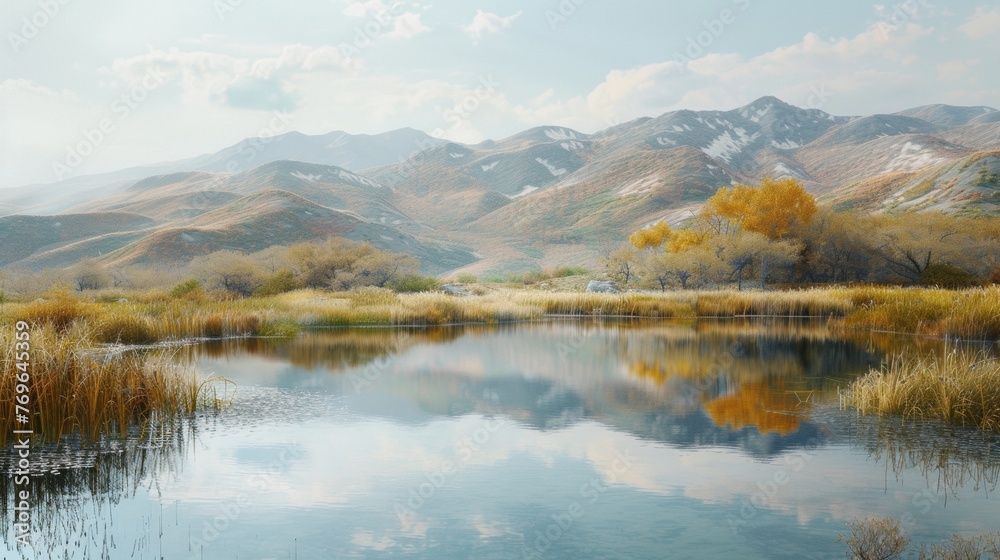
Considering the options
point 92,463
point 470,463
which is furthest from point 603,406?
point 92,463

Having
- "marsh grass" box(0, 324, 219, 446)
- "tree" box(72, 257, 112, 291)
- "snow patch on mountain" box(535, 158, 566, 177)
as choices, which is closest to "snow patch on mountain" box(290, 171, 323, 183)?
"snow patch on mountain" box(535, 158, 566, 177)

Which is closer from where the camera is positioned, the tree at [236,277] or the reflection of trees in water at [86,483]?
the reflection of trees in water at [86,483]

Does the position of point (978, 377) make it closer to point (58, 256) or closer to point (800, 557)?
point (800, 557)

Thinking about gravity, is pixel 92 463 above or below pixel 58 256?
below

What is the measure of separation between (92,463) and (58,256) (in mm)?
76491

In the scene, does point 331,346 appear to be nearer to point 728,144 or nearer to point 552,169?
point 552,169

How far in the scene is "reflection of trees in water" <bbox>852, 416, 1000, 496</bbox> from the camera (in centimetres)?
752

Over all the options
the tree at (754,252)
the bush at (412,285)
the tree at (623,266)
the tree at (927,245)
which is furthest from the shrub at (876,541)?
the tree at (623,266)

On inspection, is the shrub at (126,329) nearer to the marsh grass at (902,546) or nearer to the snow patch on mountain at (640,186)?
the marsh grass at (902,546)

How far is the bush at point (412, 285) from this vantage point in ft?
129

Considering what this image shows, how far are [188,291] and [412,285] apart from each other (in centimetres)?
1254

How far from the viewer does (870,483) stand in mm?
7441

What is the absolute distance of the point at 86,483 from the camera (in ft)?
23.3

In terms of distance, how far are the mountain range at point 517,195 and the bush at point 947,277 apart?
1655 centimetres
